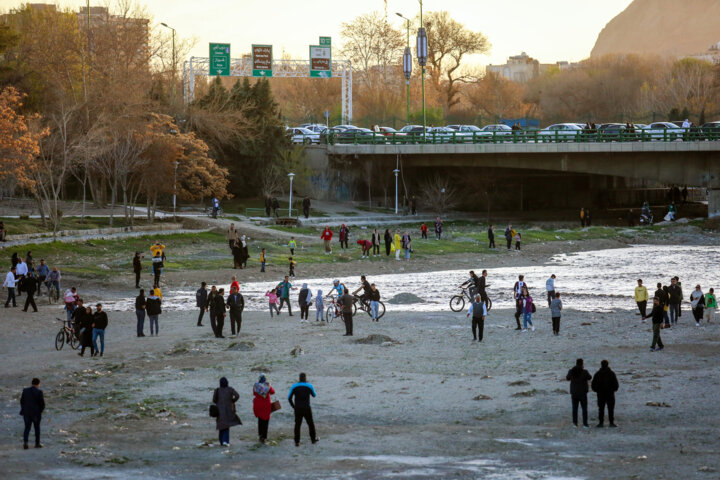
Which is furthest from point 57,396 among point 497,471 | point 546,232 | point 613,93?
point 613,93

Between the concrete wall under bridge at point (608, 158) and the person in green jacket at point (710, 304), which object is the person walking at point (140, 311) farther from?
the concrete wall under bridge at point (608, 158)

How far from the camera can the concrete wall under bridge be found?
66688 mm

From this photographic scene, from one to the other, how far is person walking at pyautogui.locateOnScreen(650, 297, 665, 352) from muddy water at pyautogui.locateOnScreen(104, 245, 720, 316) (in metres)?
7.78

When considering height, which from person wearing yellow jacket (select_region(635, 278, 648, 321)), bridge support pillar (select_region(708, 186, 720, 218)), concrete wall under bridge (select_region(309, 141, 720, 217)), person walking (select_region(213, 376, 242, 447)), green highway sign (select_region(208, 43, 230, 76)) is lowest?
person walking (select_region(213, 376, 242, 447))

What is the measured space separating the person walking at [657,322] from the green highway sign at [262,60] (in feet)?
209

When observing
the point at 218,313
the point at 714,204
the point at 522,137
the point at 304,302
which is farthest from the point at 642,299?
the point at 714,204

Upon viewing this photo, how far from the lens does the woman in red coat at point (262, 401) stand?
48.9ft

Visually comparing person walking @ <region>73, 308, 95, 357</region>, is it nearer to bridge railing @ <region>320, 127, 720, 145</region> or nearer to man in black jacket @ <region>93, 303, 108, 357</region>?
man in black jacket @ <region>93, 303, 108, 357</region>

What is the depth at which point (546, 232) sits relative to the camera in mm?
61125

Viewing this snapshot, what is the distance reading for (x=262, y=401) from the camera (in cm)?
1499

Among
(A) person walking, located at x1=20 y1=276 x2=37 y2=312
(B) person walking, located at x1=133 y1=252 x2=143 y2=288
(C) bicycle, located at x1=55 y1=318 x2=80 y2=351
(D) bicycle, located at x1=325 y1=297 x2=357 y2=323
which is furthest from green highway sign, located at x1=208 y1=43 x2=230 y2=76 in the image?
(C) bicycle, located at x1=55 y1=318 x2=80 y2=351

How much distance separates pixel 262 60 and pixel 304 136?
10.0 metres

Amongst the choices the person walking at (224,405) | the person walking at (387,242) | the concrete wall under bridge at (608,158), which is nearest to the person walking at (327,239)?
the person walking at (387,242)

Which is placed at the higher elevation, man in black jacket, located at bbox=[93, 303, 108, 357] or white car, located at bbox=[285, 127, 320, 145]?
white car, located at bbox=[285, 127, 320, 145]
